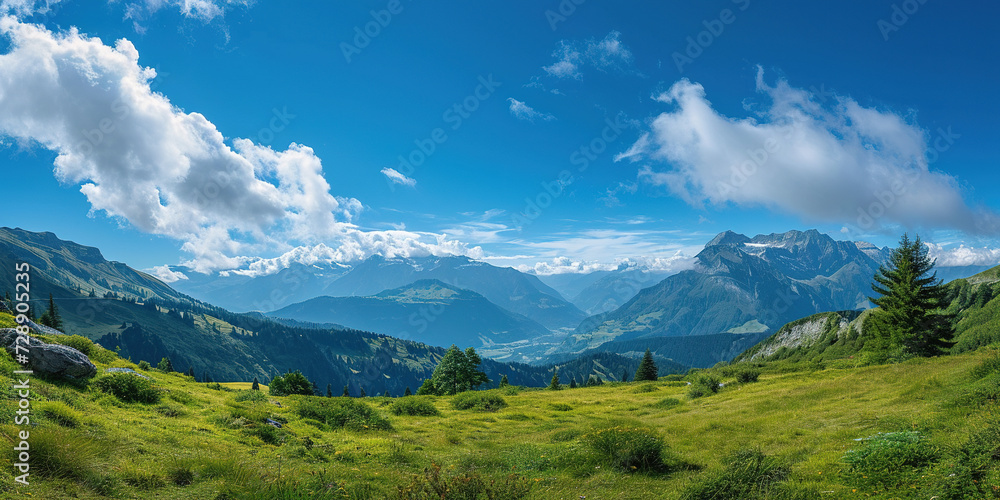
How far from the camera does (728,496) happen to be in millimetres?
9586

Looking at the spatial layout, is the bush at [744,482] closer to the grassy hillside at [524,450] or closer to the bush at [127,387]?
the grassy hillside at [524,450]

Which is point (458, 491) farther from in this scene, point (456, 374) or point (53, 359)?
point (456, 374)

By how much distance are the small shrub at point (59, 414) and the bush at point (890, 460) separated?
22486 mm

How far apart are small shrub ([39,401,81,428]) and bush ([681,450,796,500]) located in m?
18.1

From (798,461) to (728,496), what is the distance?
224 inches

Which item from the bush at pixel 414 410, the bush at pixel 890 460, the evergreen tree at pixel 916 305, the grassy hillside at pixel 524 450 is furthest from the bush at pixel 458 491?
the evergreen tree at pixel 916 305

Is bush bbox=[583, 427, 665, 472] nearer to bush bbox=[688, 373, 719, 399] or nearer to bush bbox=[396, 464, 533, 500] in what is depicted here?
bush bbox=[396, 464, 533, 500]

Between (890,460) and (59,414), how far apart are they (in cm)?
2403

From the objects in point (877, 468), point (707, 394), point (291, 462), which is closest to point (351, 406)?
point (291, 462)

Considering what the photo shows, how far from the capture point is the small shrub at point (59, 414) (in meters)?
12.5

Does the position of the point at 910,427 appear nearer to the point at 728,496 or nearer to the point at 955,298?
the point at 728,496

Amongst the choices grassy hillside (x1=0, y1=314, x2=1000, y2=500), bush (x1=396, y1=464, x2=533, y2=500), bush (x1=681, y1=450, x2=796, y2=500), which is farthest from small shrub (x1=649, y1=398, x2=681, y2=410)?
bush (x1=396, y1=464, x2=533, y2=500)

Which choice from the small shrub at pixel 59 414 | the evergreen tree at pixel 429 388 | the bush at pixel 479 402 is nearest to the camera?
the small shrub at pixel 59 414

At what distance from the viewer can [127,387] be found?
18656 mm
